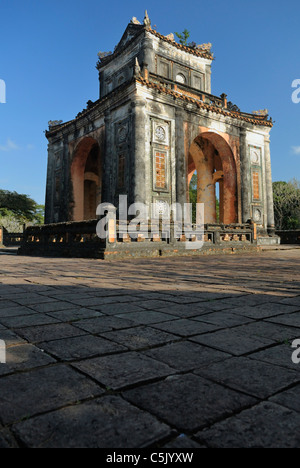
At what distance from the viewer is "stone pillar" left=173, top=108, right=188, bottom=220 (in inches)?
604

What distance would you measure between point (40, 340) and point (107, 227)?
772cm

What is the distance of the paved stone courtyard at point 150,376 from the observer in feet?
3.06

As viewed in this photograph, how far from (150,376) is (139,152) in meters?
13.3

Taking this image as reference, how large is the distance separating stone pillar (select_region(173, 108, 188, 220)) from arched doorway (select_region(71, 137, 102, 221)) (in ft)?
16.6

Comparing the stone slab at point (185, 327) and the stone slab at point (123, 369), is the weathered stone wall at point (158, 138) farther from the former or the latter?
the stone slab at point (123, 369)

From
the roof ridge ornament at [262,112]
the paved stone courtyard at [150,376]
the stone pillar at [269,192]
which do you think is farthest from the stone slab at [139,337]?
the roof ridge ornament at [262,112]

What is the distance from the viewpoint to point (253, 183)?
18.4 meters

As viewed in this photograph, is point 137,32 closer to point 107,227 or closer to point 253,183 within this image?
point 253,183

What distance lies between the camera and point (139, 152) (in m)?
13.9

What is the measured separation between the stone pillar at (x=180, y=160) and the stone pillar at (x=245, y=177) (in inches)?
167

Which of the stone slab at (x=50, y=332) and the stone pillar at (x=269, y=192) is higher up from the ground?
the stone pillar at (x=269, y=192)

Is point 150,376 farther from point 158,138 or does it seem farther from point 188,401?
point 158,138
